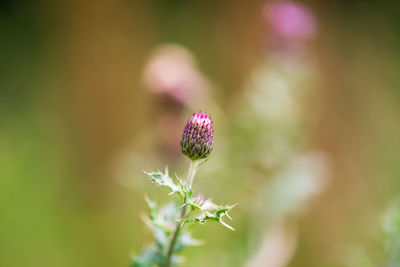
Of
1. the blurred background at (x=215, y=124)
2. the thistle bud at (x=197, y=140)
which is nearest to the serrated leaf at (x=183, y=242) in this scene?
the thistle bud at (x=197, y=140)

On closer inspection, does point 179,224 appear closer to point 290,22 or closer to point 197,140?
point 197,140

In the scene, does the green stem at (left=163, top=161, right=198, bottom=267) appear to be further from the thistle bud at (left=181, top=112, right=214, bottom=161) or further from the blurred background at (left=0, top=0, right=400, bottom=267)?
the blurred background at (left=0, top=0, right=400, bottom=267)

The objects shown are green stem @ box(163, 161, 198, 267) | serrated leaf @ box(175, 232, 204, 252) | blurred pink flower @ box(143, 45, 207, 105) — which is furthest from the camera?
blurred pink flower @ box(143, 45, 207, 105)

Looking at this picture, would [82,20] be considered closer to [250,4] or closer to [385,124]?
[250,4]

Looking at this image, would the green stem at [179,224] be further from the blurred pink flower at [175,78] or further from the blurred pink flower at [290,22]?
the blurred pink flower at [290,22]

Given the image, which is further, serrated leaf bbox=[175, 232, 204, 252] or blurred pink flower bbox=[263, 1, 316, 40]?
blurred pink flower bbox=[263, 1, 316, 40]

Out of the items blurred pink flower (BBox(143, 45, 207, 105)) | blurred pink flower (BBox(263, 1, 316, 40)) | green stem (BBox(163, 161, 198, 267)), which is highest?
blurred pink flower (BBox(263, 1, 316, 40))

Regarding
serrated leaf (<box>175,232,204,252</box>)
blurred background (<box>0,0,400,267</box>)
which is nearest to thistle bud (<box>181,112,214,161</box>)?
serrated leaf (<box>175,232,204,252</box>)

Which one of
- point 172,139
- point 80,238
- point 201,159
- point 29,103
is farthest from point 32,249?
point 201,159
